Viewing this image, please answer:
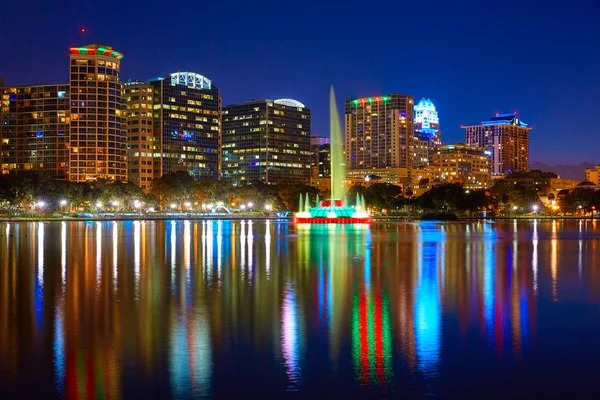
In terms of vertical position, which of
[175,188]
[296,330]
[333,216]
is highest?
[175,188]

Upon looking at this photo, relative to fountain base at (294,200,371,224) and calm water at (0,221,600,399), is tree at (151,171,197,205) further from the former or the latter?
calm water at (0,221,600,399)

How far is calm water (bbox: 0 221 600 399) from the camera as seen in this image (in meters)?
13.2

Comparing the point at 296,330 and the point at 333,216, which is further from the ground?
the point at 333,216

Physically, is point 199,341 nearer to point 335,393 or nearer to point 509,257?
point 335,393

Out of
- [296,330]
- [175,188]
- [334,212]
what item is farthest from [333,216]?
[296,330]

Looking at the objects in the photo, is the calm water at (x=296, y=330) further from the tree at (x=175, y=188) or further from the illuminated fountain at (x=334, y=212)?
the tree at (x=175, y=188)

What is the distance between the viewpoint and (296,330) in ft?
59.2

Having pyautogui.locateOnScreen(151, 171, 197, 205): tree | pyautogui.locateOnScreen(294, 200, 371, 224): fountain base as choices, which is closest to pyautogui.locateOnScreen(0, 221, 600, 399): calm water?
pyautogui.locateOnScreen(294, 200, 371, 224): fountain base

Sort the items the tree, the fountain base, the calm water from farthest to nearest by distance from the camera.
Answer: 1. the tree
2. the fountain base
3. the calm water

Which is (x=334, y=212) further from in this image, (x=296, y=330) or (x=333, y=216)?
(x=296, y=330)

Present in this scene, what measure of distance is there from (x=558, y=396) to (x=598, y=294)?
14547 millimetres

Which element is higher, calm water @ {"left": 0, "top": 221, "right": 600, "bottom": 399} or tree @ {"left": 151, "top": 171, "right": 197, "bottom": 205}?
tree @ {"left": 151, "top": 171, "right": 197, "bottom": 205}

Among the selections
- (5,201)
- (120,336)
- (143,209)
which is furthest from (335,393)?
(143,209)

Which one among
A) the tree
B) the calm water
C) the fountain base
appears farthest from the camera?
the tree
